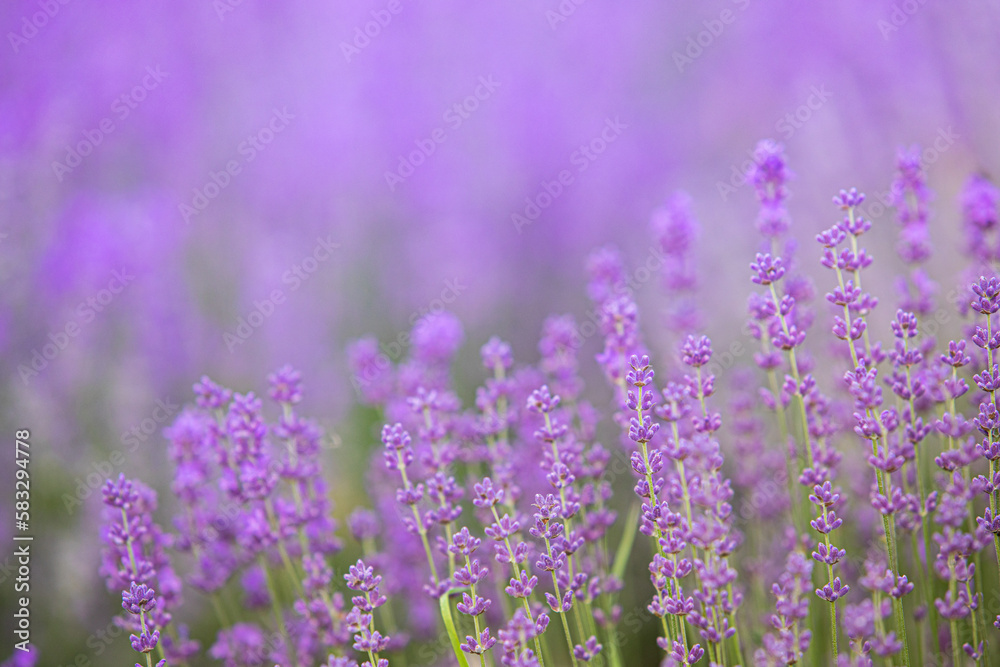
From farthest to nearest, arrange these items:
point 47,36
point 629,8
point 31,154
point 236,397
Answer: point 629,8 < point 47,36 < point 31,154 < point 236,397

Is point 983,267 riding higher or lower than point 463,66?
lower

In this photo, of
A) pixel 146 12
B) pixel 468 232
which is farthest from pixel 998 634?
pixel 146 12

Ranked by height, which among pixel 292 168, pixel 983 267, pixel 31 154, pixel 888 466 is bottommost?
pixel 888 466

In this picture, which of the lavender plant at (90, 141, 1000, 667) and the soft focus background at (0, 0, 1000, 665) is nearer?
the lavender plant at (90, 141, 1000, 667)

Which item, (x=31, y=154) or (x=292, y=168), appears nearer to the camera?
(x=31, y=154)

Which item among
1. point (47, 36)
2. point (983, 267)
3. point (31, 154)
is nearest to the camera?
point (983, 267)

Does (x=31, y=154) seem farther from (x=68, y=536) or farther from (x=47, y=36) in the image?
(x=68, y=536)
